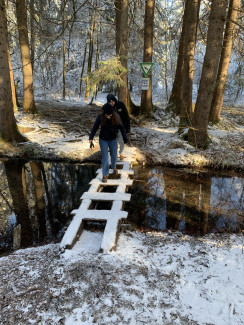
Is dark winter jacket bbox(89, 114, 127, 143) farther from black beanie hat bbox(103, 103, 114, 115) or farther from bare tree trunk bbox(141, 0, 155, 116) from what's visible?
bare tree trunk bbox(141, 0, 155, 116)

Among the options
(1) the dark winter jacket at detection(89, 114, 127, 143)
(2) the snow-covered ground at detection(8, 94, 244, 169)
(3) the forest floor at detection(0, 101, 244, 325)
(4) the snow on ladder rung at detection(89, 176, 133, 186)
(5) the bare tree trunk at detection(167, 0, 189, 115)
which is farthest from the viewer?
(5) the bare tree trunk at detection(167, 0, 189, 115)

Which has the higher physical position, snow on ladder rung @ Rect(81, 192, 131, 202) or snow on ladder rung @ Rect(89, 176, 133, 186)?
snow on ladder rung @ Rect(89, 176, 133, 186)

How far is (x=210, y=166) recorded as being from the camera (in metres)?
8.32

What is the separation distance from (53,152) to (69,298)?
6549 millimetres

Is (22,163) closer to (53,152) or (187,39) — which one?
(53,152)

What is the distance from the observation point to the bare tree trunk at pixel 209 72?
293 inches

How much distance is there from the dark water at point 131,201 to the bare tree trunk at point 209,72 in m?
1.66

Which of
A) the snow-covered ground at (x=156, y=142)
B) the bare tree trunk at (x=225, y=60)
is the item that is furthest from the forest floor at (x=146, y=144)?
the bare tree trunk at (x=225, y=60)

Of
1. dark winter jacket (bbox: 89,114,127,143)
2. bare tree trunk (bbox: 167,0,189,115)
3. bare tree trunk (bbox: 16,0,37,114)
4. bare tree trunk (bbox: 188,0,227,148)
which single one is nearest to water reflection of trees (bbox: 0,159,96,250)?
dark winter jacket (bbox: 89,114,127,143)

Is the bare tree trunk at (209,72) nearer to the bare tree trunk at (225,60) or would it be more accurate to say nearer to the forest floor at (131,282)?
the bare tree trunk at (225,60)

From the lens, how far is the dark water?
5.07 m

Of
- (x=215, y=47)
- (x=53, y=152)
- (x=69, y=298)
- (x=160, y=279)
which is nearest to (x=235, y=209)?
(x=160, y=279)

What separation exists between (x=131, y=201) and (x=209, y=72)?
5102mm

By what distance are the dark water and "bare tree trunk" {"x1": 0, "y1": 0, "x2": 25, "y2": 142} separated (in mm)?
1128
